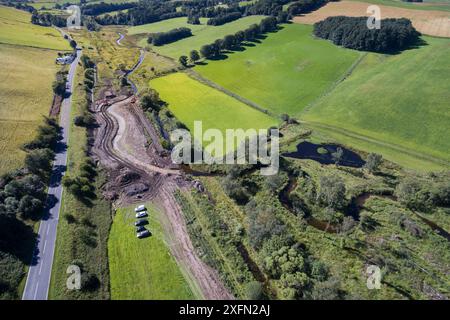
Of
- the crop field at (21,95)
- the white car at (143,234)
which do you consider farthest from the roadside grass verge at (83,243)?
the crop field at (21,95)

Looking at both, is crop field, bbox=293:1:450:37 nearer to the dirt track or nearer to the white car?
the dirt track

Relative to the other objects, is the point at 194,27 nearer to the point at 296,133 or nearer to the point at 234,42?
the point at 234,42

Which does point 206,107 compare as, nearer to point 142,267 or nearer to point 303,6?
Answer: point 142,267

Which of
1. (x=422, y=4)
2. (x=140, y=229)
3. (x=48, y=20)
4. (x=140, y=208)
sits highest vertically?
(x=422, y=4)

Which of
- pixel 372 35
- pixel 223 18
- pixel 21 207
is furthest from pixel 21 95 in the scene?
pixel 372 35

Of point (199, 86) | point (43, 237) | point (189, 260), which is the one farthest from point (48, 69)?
point (189, 260)

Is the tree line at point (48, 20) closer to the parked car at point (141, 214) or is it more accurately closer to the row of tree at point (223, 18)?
the row of tree at point (223, 18)
